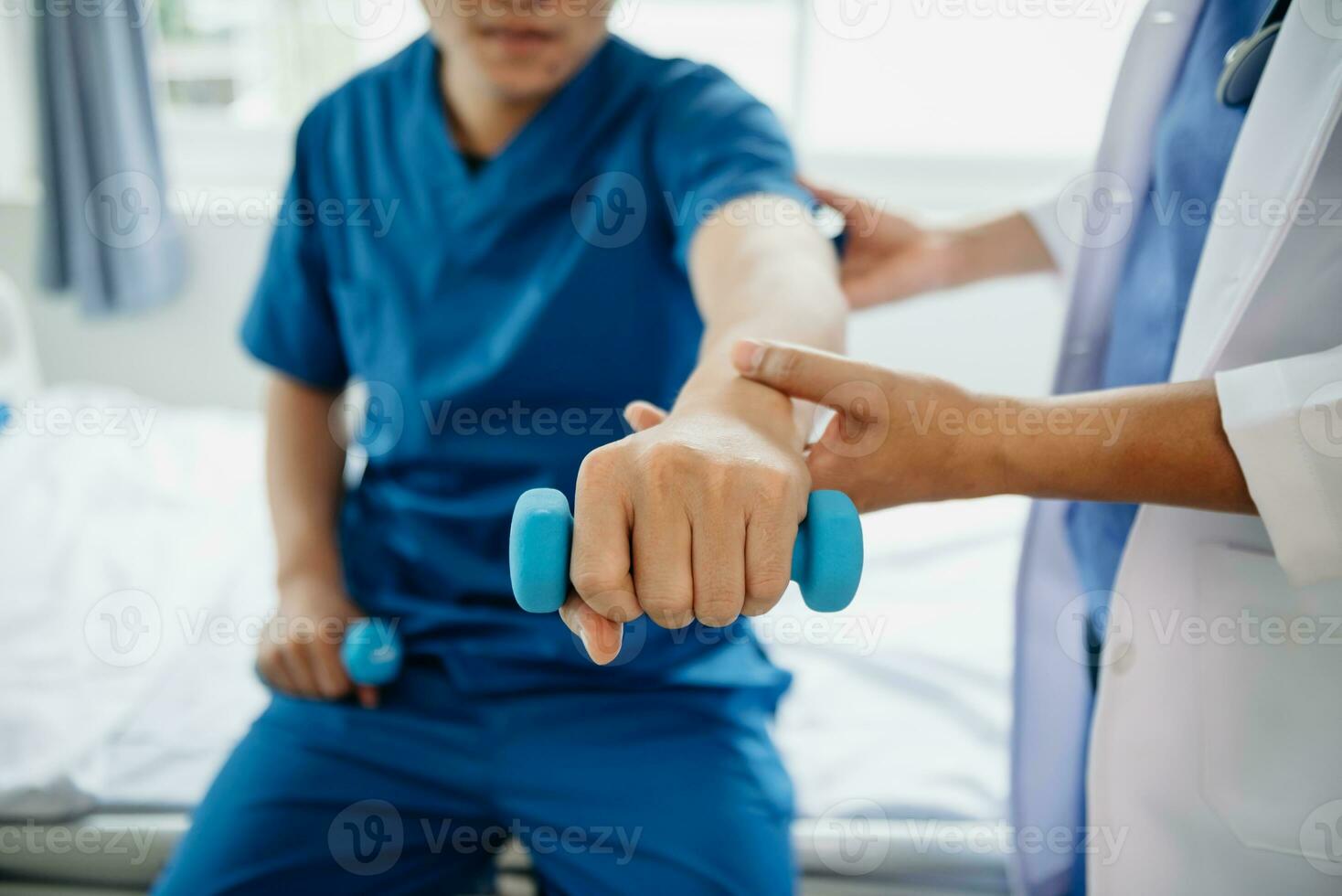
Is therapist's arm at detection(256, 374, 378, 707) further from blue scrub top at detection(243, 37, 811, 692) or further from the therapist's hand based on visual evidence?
the therapist's hand

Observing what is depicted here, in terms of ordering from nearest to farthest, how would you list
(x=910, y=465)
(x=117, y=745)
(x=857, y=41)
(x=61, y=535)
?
1. (x=910, y=465)
2. (x=117, y=745)
3. (x=61, y=535)
4. (x=857, y=41)

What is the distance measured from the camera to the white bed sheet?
1052 millimetres

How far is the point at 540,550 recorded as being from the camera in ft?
1.66

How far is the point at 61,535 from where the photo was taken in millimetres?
1379

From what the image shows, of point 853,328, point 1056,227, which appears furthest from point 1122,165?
point 853,328

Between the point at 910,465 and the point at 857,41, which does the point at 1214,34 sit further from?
the point at 857,41

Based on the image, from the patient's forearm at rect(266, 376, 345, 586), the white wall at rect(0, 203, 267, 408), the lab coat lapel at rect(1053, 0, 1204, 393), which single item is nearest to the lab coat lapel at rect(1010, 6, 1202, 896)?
the lab coat lapel at rect(1053, 0, 1204, 393)

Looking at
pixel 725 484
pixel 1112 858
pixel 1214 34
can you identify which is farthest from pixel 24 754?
pixel 1214 34

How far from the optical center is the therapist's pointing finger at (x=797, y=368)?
0.64 meters

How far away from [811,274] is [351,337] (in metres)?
0.50

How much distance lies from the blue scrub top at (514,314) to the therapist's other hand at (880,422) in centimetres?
28

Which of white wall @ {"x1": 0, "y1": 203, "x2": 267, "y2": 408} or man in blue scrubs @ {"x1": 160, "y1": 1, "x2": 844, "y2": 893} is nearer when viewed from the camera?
man in blue scrubs @ {"x1": 160, "y1": 1, "x2": 844, "y2": 893}

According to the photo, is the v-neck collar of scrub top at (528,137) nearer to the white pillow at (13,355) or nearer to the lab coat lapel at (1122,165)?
the lab coat lapel at (1122,165)

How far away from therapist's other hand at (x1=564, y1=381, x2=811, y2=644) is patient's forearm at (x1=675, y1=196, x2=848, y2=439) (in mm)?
109
